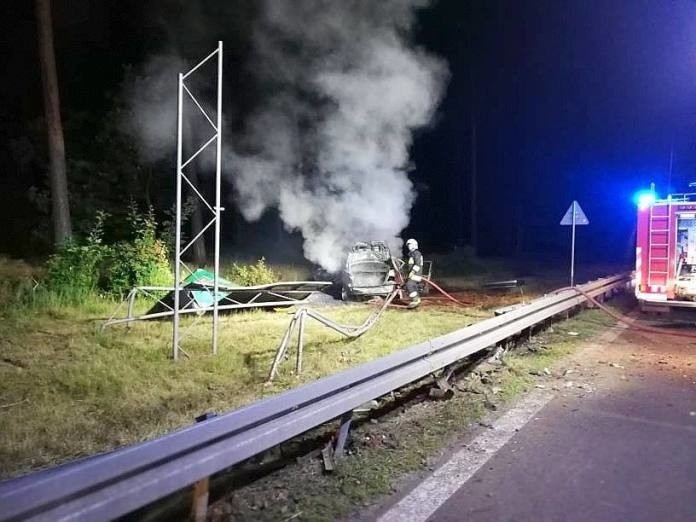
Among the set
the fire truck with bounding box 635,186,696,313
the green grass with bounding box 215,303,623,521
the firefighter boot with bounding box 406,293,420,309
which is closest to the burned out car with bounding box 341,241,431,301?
the firefighter boot with bounding box 406,293,420,309

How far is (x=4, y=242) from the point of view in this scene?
18.4 m

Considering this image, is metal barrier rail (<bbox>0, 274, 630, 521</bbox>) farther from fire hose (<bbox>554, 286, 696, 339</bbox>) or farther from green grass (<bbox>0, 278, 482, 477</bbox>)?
fire hose (<bbox>554, 286, 696, 339</bbox>)

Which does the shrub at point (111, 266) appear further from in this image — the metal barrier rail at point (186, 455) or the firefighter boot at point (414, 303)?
the metal barrier rail at point (186, 455)

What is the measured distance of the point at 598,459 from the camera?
445cm

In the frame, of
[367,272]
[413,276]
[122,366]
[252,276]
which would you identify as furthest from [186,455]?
[252,276]

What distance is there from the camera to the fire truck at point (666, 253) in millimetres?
11398

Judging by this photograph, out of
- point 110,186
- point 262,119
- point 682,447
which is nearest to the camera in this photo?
point 682,447

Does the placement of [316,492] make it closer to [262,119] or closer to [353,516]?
[353,516]

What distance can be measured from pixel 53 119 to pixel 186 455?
12766 millimetres

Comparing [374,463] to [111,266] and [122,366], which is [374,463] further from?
[111,266]

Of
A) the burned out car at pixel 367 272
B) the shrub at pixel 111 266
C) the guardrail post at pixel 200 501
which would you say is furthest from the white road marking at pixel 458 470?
the shrub at pixel 111 266

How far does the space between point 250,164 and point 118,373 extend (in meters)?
8.98

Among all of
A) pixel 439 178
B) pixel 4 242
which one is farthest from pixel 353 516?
pixel 439 178

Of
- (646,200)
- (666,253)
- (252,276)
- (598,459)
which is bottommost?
(598,459)
